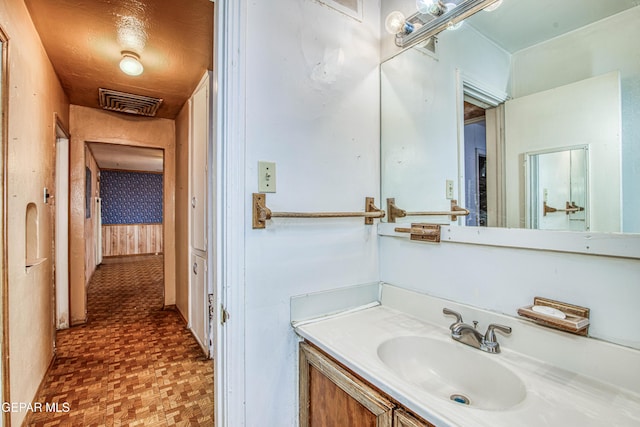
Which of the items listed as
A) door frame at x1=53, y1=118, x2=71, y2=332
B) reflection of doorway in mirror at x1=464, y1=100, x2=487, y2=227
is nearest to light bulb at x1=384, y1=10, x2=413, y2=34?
reflection of doorway in mirror at x1=464, y1=100, x2=487, y2=227

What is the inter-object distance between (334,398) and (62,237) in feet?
10.9

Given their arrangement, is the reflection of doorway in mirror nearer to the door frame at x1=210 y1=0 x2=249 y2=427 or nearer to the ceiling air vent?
the door frame at x1=210 y1=0 x2=249 y2=427

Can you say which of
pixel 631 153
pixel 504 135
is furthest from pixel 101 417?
pixel 631 153

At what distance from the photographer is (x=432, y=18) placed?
1.21m

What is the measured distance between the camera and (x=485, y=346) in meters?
0.96

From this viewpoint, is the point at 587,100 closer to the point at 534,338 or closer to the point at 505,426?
the point at 534,338

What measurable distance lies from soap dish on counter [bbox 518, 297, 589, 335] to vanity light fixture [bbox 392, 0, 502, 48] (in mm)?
1027

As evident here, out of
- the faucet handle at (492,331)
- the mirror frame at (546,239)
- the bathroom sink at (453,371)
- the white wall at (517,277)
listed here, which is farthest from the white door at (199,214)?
the faucet handle at (492,331)

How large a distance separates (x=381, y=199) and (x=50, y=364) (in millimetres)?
Answer: 2705

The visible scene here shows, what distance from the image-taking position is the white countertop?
2.07 ft

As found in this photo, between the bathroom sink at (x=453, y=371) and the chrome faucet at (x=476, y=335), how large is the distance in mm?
22

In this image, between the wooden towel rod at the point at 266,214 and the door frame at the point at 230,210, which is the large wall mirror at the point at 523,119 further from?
the door frame at the point at 230,210

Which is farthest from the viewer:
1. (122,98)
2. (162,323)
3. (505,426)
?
(162,323)

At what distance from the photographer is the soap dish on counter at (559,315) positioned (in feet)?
2.63
